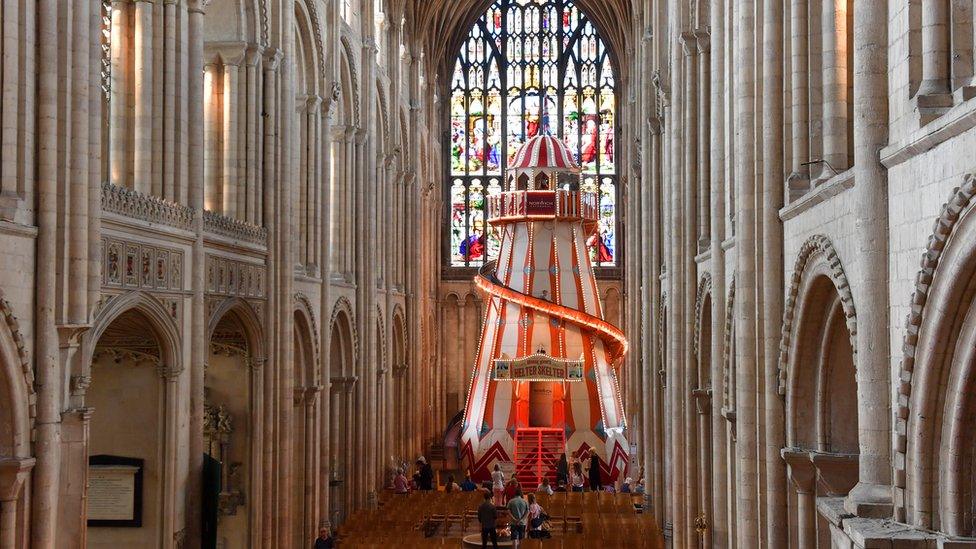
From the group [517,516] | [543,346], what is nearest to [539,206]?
[543,346]

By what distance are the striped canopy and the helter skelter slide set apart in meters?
0.05

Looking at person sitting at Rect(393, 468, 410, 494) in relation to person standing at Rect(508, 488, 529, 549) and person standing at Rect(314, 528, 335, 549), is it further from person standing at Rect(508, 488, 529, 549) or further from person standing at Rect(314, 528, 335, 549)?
person standing at Rect(314, 528, 335, 549)

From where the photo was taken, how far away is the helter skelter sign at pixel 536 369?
3819 centimetres

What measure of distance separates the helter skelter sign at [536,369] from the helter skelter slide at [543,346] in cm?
3

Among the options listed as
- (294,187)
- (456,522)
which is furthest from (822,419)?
(456,522)

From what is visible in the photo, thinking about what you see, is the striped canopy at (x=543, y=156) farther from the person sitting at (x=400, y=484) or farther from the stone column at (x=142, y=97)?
the stone column at (x=142, y=97)

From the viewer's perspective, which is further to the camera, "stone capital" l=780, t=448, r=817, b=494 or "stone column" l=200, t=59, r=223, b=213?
"stone column" l=200, t=59, r=223, b=213

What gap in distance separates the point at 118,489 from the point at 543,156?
24969 millimetres

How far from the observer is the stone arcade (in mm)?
8641

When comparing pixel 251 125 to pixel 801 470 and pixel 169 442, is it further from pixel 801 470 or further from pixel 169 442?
pixel 801 470

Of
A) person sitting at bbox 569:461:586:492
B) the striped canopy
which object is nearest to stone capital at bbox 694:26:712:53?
person sitting at bbox 569:461:586:492

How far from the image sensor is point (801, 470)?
12.8m

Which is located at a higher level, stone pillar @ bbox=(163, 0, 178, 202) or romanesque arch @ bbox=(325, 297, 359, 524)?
stone pillar @ bbox=(163, 0, 178, 202)

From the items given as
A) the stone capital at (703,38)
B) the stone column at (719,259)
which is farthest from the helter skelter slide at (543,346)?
the stone column at (719,259)
